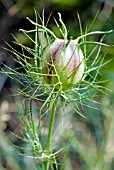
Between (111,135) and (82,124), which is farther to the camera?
(82,124)

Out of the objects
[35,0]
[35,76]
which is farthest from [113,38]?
[35,76]

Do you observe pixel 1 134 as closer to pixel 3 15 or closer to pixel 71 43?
pixel 3 15

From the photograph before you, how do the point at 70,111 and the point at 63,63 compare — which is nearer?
the point at 63,63

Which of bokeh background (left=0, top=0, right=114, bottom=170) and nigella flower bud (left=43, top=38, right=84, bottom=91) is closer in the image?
nigella flower bud (left=43, top=38, right=84, bottom=91)

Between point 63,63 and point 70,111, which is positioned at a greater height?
point 63,63

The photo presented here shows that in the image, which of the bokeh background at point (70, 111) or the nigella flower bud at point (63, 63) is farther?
the bokeh background at point (70, 111)
